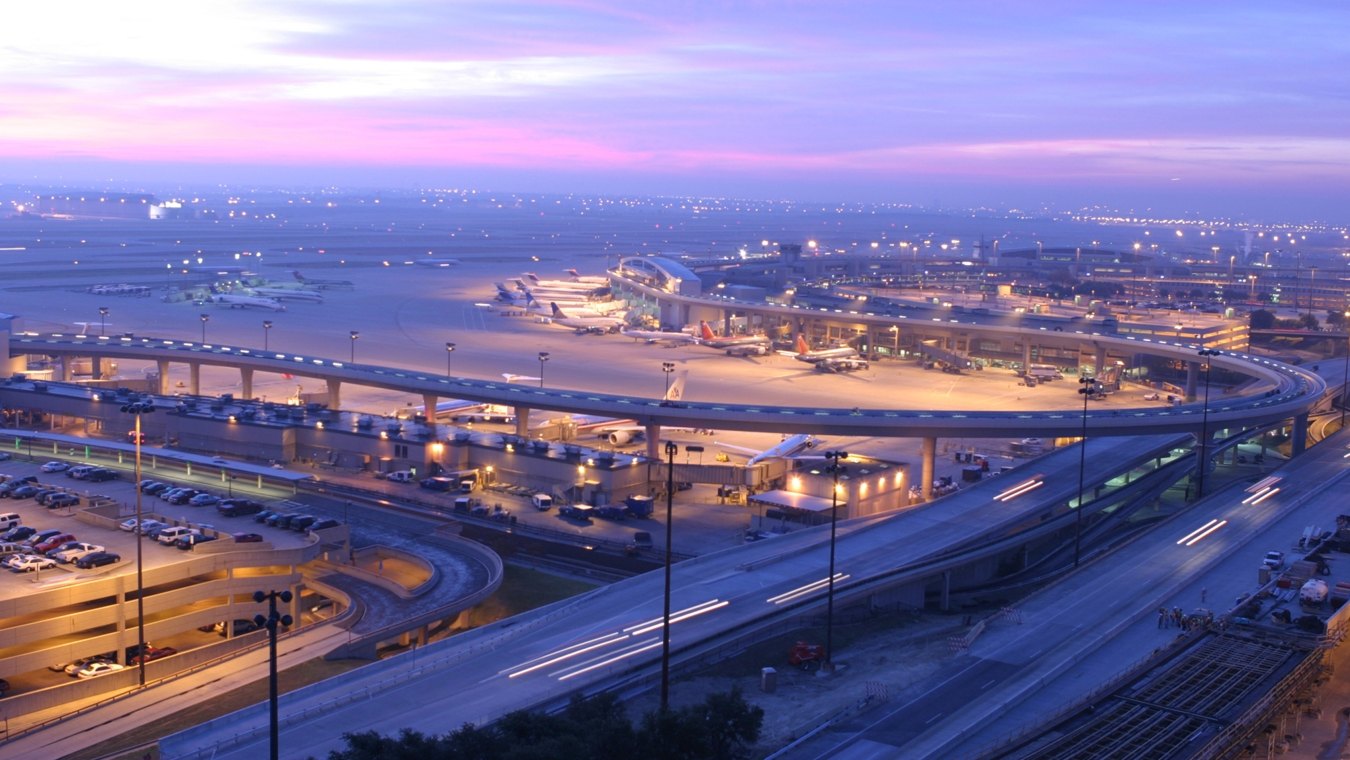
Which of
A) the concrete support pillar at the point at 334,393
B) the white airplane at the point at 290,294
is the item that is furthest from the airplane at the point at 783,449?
the white airplane at the point at 290,294

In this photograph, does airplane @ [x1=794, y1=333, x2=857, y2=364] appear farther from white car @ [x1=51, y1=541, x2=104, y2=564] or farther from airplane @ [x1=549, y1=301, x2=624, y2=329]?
white car @ [x1=51, y1=541, x2=104, y2=564]

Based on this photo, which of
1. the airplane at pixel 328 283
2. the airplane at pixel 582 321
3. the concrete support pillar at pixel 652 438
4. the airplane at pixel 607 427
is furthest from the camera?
the airplane at pixel 328 283

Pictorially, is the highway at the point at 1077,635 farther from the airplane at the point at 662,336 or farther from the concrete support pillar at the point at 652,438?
the airplane at the point at 662,336

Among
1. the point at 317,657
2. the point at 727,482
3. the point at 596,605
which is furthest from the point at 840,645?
the point at 727,482

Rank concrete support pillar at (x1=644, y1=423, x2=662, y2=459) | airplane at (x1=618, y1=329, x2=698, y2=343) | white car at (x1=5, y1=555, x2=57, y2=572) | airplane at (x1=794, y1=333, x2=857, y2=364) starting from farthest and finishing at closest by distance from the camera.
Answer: airplane at (x1=618, y1=329, x2=698, y2=343), airplane at (x1=794, y1=333, x2=857, y2=364), concrete support pillar at (x1=644, y1=423, x2=662, y2=459), white car at (x1=5, y1=555, x2=57, y2=572)

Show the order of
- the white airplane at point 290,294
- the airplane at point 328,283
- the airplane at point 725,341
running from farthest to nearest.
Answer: the airplane at point 328,283 → the white airplane at point 290,294 → the airplane at point 725,341

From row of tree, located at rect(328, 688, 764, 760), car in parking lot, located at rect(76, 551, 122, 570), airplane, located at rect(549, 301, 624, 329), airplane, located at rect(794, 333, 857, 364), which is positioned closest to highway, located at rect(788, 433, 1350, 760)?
row of tree, located at rect(328, 688, 764, 760)

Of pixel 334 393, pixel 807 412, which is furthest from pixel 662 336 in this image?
pixel 807 412
